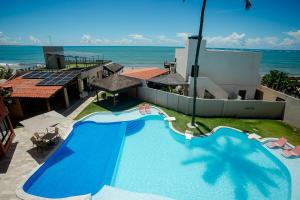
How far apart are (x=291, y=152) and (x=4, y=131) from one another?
67.8ft

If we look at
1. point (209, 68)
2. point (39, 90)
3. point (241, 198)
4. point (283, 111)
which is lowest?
point (241, 198)

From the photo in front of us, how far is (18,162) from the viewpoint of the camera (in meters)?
11.0

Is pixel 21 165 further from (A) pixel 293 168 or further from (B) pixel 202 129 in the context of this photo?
(A) pixel 293 168

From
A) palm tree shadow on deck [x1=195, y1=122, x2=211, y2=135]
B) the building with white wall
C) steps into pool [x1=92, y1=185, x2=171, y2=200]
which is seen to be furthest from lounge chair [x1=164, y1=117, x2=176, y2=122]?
steps into pool [x1=92, y1=185, x2=171, y2=200]

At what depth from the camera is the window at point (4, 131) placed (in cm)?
1184

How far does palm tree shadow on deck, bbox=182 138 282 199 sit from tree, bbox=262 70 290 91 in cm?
1495

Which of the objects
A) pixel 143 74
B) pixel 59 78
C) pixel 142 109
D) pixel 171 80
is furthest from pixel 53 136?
pixel 143 74

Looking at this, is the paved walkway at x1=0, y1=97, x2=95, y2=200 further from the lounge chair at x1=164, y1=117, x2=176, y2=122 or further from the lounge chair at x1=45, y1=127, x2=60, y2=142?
the lounge chair at x1=164, y1=117, x2=176, y2=122

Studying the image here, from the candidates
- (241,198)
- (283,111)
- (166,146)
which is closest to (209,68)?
(283,111)

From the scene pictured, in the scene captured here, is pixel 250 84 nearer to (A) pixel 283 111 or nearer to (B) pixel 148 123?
(A) pixel 283 111

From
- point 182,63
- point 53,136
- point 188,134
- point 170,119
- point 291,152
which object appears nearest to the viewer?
point 291,152

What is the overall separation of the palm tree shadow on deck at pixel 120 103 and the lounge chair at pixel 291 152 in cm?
1481

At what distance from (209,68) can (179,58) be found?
5.18 m

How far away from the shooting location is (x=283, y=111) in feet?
57.2
